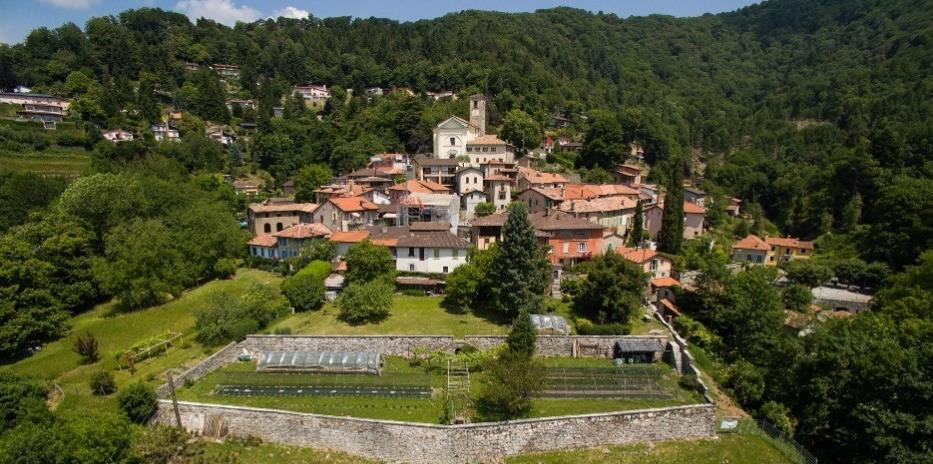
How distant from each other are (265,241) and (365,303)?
62.9 feet

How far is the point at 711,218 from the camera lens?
61594 millimetres

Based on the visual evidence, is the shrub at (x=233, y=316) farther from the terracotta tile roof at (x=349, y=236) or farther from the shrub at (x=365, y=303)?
the terracotta tile roof at (x=349, y=236)

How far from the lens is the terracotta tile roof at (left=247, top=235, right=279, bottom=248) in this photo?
44.4 m

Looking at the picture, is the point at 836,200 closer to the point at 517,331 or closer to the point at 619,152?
the point at 619,152

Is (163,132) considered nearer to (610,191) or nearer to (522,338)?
(610,191)

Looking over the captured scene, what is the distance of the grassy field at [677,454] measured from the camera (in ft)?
69.9

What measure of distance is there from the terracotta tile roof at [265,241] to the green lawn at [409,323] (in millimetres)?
13320

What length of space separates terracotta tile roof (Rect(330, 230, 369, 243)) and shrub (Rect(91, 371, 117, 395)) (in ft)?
62.5

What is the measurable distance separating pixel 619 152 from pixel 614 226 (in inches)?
1007

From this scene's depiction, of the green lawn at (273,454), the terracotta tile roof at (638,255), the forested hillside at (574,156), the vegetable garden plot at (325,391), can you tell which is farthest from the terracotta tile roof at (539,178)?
the green lawn at (273,454)

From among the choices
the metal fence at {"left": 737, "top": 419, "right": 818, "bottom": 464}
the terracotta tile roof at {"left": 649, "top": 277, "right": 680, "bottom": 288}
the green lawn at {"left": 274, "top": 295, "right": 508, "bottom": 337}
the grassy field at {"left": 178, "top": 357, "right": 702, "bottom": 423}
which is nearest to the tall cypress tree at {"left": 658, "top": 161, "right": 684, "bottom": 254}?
the terracotta tile roof at {"left": 649, "top": 277, "right": 680, "bottom": 288}

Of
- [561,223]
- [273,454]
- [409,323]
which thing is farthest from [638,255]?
[273,454]

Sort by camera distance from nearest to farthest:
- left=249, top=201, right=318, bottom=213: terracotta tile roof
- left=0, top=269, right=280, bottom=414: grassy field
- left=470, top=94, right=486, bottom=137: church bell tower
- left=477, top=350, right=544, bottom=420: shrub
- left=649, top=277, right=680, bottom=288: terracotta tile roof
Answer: left=477, top=350, right=544, bottom=420: shrub
left=0, top=269, right=280, bottom=414: grassy field
left=649, top=277, right=680, bottom=288: terracotta tile roof
left=249, top=201, right=318, bottom=213: terracotta tile roof
left=470, top=94, right=486, bottom=137: church bell tower

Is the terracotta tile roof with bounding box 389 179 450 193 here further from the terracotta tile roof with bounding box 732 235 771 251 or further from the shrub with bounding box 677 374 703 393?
the shrub with bounding box 677 374 703 393
